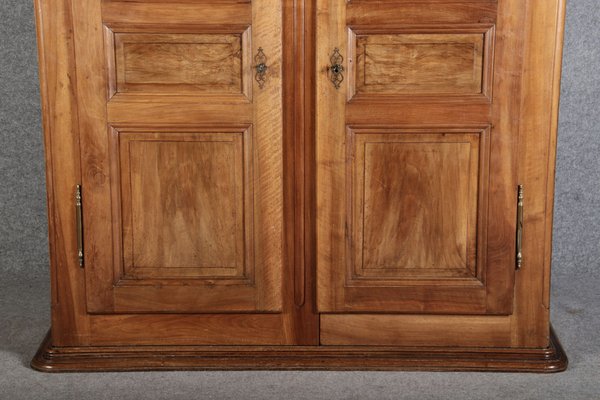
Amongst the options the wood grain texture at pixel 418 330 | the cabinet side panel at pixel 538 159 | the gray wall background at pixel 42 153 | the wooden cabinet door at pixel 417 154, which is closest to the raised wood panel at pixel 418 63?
the wooden cabinet door at pixel 417 154

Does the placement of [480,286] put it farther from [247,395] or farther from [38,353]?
[38,353]

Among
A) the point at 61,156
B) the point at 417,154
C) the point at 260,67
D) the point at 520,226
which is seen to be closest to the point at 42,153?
the point at 61,156

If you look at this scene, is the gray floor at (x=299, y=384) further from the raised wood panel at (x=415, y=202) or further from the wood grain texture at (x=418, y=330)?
the raised wood panel at (x=415, y=202)

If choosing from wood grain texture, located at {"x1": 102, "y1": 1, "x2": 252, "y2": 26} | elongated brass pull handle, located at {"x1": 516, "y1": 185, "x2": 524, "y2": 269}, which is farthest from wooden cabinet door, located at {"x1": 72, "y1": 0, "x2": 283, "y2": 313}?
elongated brass pull handle, located at {"x1": 516, "y1": 185, "x2": 524, "y2": 269}

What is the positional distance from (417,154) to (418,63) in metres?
0.20

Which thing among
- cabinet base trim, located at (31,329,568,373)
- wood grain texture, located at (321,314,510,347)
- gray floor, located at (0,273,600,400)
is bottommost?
gray floor, located at (0,273,600,400)

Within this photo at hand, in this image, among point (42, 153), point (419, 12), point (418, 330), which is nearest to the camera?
point (419, 12)

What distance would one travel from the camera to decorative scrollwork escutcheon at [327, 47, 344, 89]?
197 centimetres

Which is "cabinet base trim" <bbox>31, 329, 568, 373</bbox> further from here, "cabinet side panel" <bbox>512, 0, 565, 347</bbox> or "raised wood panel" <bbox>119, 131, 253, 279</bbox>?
"raised wood panel" <bbox>119, 131, 253, 279</bbox>

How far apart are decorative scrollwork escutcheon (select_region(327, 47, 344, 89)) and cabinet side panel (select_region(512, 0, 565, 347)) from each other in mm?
402

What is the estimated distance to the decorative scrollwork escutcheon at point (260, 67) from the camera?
198 cm

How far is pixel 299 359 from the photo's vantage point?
6.90ft

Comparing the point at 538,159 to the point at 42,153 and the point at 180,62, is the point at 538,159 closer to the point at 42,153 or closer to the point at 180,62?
the point at 180,62

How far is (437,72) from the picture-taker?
1.99 m
